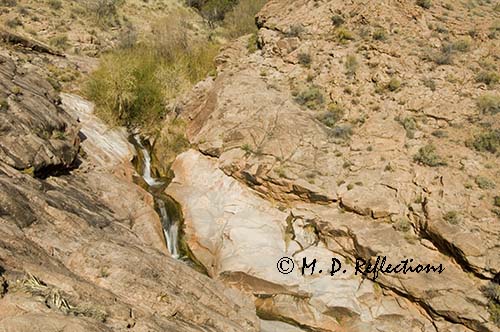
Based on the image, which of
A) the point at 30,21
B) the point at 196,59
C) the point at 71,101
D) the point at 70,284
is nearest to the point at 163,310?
the point at 70,284

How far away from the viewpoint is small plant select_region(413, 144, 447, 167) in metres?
16.4

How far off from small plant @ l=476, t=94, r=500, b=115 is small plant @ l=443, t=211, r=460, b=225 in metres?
6.66

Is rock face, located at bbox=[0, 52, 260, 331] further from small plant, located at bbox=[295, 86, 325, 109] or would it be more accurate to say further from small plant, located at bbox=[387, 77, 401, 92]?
small plant, located at bbox=[387, 77, 401, 92]

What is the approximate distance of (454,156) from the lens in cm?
1661

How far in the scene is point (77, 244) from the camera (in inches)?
394

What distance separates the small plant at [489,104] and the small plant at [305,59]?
9396 millimetres

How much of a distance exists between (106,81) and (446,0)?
22673 mm

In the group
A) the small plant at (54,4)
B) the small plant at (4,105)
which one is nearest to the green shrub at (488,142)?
the small plant at (4,105)

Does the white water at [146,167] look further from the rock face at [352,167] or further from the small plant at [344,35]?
the small plant at [344,35]

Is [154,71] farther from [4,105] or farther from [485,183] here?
[485,183]

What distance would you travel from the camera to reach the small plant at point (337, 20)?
79.7 ft

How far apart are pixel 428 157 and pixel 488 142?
2670 millimetres

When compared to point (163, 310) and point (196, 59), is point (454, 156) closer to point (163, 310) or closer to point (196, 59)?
point (163, 310)

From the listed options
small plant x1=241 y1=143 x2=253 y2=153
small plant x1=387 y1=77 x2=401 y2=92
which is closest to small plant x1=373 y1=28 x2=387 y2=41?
small plant x1=387 y1=77 x2=401 y2=92
